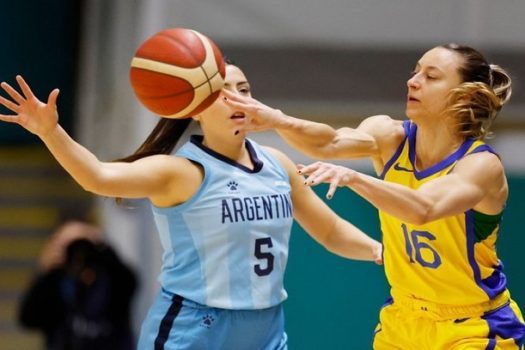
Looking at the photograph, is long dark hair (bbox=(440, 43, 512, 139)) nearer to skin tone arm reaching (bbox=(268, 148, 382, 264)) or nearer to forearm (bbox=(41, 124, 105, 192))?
skin tone arm reaching (bbox=(268, 148, 382, 264))

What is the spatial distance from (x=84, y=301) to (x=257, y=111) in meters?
3.87

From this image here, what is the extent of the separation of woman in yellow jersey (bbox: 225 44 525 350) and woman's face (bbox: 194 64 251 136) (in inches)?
9.5

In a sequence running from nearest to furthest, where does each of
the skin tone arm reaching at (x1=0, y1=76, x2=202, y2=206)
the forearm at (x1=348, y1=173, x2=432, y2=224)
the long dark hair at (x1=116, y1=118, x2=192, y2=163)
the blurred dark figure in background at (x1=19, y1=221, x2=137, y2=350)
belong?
1. the forearm at (x1=348, y1=173, x2=432, y2=224)
2. the skin tone arm reaching at (x1=0, y1=76, x2=202, y2=206)
3. the long dark hair at (x1=116, y1=118, x2=192, y2=163)
4. the blurred dark figure in background at (x1=19, y1=221, x2=137, y2=350)

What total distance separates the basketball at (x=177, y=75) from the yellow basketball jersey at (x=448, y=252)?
870mm

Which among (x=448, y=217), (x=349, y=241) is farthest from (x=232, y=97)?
(x=349, y=241)

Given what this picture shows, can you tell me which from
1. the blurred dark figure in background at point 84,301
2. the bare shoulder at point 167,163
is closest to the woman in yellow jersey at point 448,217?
the bare shoulder at point 167,163

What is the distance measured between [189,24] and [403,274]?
4208 millimetres

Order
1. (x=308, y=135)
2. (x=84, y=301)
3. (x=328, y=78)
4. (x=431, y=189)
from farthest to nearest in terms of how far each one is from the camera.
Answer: (x=328, y=78)
(x=84, y=301)
(x=308, y=135)
(x=431, y=189)

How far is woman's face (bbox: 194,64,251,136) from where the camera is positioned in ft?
15.9

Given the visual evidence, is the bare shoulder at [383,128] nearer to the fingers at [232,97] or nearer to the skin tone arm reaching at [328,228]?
the skin tone arm reaching at [328,228]

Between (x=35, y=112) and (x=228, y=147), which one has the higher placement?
(x=35, y=112)

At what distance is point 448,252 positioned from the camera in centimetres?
471

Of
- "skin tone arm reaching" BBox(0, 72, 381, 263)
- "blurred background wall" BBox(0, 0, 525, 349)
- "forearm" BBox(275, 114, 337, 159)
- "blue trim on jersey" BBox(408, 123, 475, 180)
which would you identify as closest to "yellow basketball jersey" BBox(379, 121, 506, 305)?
"blue trim on jersey" BBox(408, 123, 475, 180)

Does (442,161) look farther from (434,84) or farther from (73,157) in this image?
(73,157)
